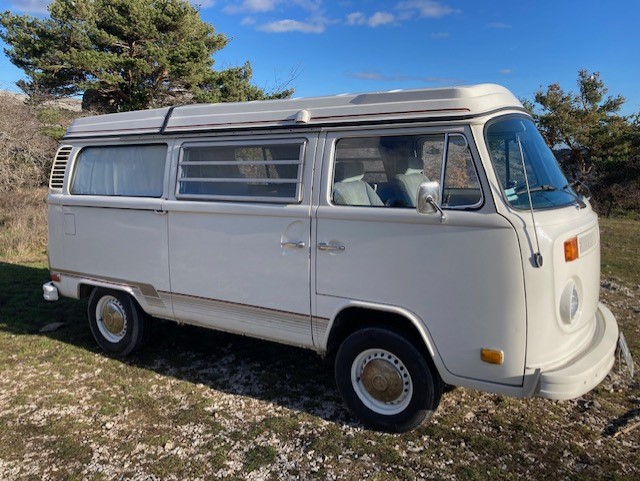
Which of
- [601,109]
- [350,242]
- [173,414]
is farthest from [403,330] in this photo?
[601,109]

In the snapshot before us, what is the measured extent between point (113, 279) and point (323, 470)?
308 centimetres

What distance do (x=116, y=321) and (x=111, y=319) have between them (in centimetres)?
8

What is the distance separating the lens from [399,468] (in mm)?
3459

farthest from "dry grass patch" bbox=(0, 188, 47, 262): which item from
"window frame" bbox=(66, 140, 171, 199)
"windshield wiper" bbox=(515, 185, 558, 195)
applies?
"windshield wiper" bbox=(515, 185, 558, 195)

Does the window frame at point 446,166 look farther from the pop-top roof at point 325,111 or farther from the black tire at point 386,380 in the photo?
the black tire at point 386,380

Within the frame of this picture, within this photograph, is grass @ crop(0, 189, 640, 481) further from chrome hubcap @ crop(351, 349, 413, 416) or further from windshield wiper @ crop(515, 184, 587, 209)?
windshield wiper @ crop(515, 184, 587, 209)

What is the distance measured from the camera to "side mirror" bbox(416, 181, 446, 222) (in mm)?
3330

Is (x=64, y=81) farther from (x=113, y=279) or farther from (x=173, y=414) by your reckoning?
(x=173, y=414)

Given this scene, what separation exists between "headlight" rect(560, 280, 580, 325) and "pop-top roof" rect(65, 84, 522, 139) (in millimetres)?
1324

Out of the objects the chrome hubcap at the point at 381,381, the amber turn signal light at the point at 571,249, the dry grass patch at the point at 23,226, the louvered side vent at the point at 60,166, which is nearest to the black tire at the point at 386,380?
the chrome hubcap at the point at 381,381

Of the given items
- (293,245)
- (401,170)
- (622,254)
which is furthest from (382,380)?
(622,254)

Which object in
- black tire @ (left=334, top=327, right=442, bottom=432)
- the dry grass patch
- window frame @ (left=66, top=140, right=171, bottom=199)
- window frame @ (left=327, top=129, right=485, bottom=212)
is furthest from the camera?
the dry grass patch

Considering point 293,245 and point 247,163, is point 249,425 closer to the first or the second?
point 293,245

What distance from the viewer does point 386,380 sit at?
387 cm
